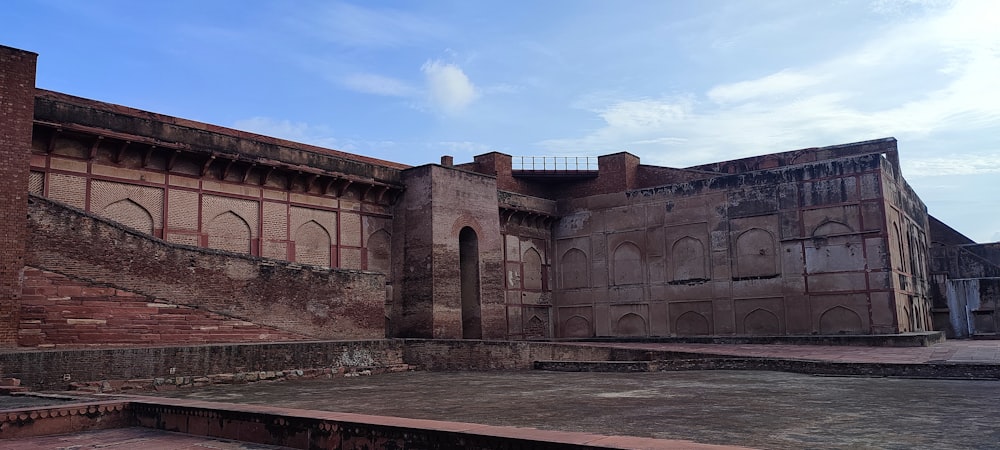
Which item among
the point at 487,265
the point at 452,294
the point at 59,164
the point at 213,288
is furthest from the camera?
the point at 487,265

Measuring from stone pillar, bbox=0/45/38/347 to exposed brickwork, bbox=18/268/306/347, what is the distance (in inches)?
5.9

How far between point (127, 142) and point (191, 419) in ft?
32.4

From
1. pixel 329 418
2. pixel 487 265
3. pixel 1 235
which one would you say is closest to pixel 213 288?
pixel 1 235

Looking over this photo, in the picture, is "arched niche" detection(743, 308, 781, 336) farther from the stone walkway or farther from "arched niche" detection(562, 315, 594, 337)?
"arched niche" detection(562, 315, 594, 337)

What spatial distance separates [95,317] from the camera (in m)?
10.1

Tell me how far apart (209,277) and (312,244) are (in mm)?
5427

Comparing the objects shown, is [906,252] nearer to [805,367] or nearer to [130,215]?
[805,367]

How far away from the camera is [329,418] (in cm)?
486

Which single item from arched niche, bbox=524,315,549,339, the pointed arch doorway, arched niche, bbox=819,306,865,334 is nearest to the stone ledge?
the pointed arch doorway

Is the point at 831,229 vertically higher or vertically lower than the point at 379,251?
higher

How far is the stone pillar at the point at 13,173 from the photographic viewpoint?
9633 mm

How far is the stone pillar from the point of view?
9633mm

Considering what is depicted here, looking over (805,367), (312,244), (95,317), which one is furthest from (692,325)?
(95,317)

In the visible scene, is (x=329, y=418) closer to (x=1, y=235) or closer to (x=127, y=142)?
(x=1, y=235)
